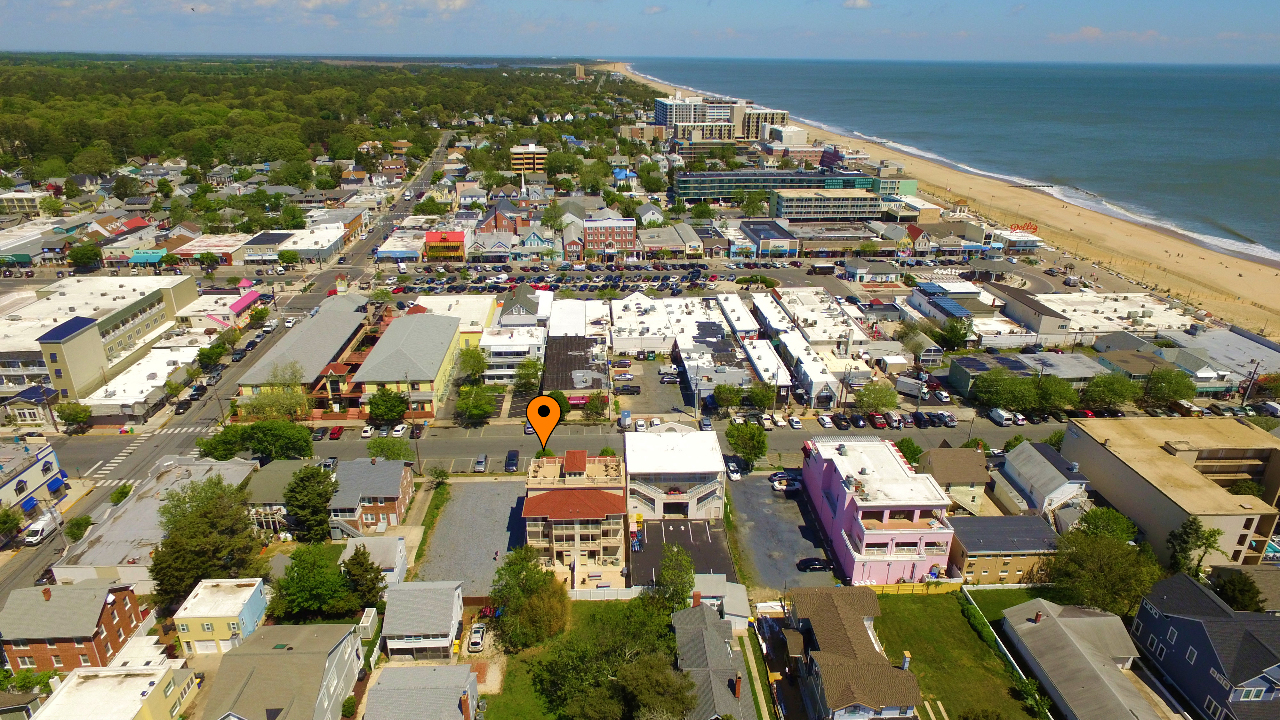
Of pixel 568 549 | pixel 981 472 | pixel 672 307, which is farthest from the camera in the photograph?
pixel 672 307

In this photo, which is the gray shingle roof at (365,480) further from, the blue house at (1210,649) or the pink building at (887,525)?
the blue house at (1210,649)

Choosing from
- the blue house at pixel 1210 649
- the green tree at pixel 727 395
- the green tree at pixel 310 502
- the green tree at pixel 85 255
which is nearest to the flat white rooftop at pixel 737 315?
the green tree at pixel 727 395

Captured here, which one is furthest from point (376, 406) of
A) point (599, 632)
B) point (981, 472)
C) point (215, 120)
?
point (215, 120)

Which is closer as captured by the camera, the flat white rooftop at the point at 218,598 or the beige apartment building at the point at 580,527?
the flat white rooftop at the point at 218,598

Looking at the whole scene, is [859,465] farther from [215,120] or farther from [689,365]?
[215,120]

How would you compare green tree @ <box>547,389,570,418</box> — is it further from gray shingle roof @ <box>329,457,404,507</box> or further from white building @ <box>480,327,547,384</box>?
gray shingle roof @ <box>329,457,404,507</box>

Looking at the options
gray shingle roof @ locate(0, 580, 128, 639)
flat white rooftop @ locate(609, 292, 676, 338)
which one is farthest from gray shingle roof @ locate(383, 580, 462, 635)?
flat white rooftop @ locate(609, 292, 676, 338)
